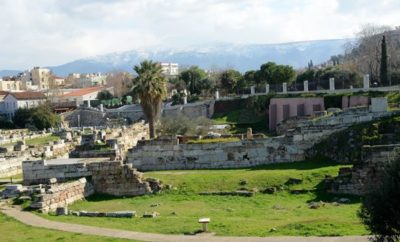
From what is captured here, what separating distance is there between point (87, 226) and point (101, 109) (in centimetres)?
8460

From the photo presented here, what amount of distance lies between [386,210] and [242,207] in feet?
33.5

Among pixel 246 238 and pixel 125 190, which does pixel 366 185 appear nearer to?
pixel 246 238

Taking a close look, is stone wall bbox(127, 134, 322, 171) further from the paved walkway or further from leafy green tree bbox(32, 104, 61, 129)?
leafy green tree bbox(32, 104, 61, 129)

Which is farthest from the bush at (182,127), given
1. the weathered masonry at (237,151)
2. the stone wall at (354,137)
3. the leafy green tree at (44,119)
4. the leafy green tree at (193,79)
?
the leafy green tree at (193,79)

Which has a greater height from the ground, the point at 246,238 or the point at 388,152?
the point at 388,152

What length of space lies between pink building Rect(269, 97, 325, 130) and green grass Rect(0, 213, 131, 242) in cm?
4059

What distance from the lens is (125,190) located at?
26.6m

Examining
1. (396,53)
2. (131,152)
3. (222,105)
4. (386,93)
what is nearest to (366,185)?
(131,152)

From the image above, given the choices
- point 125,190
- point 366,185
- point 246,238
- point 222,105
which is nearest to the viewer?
point 246,238

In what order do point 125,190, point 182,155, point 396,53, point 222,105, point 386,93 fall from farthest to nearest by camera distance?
point 396,53 → point 222,105 → point 386,93 → point 182,155 → point 125,190

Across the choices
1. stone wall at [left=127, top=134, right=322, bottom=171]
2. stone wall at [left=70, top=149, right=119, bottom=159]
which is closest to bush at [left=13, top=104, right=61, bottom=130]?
stone wall at [left=70, top=149, right=119, bottom=159]

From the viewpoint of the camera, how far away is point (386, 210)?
12.5m

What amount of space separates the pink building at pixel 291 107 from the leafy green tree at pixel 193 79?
3612cm

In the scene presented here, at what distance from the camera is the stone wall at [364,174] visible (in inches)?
912
